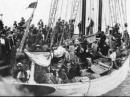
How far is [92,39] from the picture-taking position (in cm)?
1265

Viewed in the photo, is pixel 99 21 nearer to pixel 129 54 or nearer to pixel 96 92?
pixel 129 54

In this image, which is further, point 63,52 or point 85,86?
point 63,52

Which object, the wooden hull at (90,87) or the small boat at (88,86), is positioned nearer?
the small boat at (88,86)

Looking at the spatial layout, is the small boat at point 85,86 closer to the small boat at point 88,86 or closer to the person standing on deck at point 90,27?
the small boat at point 88,86

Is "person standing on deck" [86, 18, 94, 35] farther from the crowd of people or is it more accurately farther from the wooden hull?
the wooden hull

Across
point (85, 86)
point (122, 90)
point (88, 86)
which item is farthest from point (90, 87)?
point (122, 90)

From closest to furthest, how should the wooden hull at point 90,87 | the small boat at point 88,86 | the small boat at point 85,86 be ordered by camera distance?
1. the small boat at point 85,86
2. the small boat at point 88,86
3. the wooden hull at point 90,87

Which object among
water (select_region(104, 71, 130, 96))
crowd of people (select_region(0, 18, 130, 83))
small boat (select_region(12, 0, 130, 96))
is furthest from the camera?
water (select_region(104, 71, 130, 96))

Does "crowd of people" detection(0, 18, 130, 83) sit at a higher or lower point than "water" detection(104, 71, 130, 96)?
higher

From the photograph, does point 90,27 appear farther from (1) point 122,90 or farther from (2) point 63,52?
(2) point 63,52

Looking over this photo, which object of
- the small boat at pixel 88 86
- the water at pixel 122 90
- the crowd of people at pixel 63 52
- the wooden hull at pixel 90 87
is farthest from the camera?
the water at pixel 122 90

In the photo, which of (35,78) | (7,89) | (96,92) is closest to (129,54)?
(96,92)

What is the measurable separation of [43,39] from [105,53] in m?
3.43

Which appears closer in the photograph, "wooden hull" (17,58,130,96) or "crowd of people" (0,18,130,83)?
"wooden hull" (17,58,130,96)
